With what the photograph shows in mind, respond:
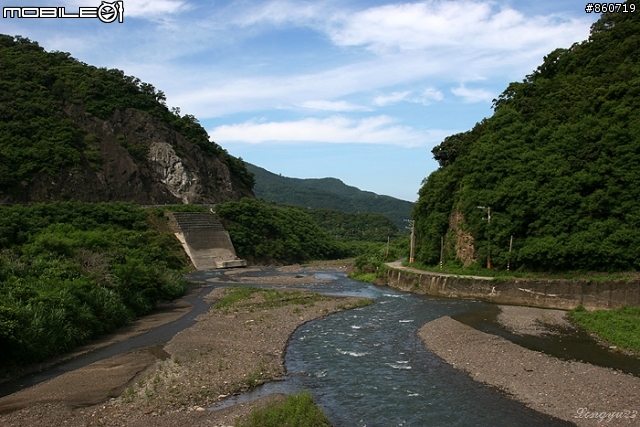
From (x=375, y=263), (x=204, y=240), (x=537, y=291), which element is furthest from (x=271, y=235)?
(x=537, y=291)

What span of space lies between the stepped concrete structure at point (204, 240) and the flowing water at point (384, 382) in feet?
144

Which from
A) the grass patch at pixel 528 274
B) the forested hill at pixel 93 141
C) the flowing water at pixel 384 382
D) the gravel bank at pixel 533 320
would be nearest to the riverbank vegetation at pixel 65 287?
the flowing water at pixel 384 382

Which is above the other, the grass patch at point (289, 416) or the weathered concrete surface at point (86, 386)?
the grass patch at point (289, 416)

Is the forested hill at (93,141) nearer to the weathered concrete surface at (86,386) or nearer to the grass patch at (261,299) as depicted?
the grass patch at (261,299)

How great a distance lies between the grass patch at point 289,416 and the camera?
13.6 meters

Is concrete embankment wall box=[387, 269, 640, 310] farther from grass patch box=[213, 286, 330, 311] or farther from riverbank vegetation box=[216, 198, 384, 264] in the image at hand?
riverbank vegetation box=[216, 198, 384, 264]

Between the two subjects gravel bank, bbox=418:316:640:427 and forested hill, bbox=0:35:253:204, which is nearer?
gravel bank, bbox=418:316:640:427

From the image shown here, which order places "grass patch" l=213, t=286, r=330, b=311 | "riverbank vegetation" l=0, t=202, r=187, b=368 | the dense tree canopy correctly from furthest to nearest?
the dense tree canopy
"grass patch" l=213, t=286, r=330, b=311
"riverbank vegetation" l=0, t=202, r=187, b=368

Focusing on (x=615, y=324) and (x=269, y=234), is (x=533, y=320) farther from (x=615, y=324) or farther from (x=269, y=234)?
(x=269, y=234)

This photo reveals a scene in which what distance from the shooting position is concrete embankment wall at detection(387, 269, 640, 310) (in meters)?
31.1

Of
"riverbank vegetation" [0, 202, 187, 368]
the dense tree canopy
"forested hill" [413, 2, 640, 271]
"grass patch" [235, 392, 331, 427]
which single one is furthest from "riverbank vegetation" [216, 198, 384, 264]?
"grass patch" [235, 392, 331, 427]

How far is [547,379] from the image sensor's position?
17.7m

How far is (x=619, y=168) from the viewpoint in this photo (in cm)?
3519

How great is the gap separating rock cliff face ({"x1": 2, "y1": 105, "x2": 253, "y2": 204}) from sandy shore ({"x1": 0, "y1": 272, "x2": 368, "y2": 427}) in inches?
2375
